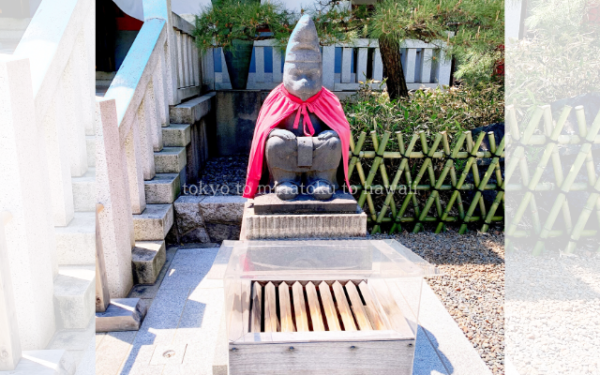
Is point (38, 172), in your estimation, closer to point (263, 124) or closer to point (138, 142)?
point (263, 124)

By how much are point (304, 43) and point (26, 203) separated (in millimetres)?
1934

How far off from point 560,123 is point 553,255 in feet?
4.34

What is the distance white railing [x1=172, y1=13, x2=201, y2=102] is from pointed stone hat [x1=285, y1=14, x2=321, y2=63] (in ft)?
8.41

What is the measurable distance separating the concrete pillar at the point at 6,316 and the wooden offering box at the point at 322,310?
37.0 inches

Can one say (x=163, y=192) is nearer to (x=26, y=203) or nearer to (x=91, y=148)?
(x=91, y=148)

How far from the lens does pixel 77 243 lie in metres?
2.72

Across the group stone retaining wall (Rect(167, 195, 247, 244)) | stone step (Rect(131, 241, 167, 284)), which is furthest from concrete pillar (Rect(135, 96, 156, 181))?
stone step (Rect(131, 241, 167, 284))

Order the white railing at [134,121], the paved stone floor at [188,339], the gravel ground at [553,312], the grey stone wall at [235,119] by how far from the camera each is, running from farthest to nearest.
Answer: the grey stone wall at [235,119] → the white railing at [134,121] → the gravel ground at [553,312] → the paved stone floor at [188,339]

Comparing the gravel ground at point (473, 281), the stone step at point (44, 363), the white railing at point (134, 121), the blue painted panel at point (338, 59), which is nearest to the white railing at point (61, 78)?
the white railing at point (134, 121)

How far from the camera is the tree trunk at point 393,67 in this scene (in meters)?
5.64

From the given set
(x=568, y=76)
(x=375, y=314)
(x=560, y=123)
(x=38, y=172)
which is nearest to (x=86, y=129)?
(x=38, y=172)

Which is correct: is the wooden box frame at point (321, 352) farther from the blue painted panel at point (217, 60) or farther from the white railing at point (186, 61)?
the blue painted panel at point (217, 60)

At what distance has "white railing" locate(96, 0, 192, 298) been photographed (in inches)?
122

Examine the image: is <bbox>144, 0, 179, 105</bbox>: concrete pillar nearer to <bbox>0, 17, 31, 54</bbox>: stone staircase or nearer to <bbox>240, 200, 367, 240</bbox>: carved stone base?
<bbox>0, 17, 31, 54</bbox>: stone staircase
